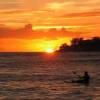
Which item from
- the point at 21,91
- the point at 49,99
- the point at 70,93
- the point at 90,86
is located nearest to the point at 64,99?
the point at 49,99

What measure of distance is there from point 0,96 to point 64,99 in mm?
6294

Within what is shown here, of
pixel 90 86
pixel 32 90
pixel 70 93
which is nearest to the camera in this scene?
pixel 70 93

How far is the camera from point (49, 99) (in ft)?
134

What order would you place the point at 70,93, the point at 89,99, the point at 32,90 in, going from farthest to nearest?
the point at 32,90, the point at 70,93, the point at 89,99

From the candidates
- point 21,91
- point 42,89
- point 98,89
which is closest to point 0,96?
point 21,91

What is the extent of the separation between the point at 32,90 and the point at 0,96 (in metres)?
6.20

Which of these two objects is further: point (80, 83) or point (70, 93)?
point (80, 83)

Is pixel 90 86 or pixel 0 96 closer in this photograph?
pixel 0 96

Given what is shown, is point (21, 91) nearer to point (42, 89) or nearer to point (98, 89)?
point (42, 89)

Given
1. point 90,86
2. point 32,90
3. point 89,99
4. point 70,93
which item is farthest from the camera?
point 90,86

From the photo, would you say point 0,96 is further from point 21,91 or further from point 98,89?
point 98,89

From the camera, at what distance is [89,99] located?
134 ft

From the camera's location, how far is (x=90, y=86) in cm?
5275

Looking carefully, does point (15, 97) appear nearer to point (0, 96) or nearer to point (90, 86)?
point (0, 96)
